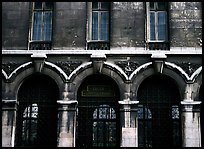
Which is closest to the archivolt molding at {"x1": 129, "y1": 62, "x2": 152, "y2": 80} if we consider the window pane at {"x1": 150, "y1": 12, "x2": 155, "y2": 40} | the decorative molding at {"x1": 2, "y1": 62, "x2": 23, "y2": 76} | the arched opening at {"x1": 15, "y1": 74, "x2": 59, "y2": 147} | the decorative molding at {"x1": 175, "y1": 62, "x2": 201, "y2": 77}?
the decorative molding at {"x1": 175, "y1": 62, "x2": 201, "y2": 77}

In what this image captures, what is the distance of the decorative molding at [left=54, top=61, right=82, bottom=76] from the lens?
64.3 feet

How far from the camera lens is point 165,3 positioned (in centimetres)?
2077

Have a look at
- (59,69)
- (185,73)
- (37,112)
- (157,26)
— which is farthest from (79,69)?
(185,73)

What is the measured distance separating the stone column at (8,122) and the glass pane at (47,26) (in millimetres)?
3479

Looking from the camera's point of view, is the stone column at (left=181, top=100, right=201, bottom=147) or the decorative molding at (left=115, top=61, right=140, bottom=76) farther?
the decorative molding at (left=115, top=61, right=140, bottom=76)

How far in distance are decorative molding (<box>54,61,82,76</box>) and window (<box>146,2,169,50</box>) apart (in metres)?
3.46

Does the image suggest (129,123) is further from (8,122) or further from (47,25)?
(47,25)

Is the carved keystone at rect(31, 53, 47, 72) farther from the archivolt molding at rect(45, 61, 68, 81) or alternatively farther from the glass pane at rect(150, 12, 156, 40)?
the glass pane at rect(150, 12, 156, 40)

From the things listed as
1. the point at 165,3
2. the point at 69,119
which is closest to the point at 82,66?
the point at 69,119

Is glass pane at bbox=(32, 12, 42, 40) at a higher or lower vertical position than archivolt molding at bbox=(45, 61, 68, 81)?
higher

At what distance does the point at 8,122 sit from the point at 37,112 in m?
1.44

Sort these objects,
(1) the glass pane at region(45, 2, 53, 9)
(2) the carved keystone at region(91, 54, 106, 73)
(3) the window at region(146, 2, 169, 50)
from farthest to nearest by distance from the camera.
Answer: (1) the glass pane at region(45, 2, 53, 9) → (3) the window at region(146, 2, 169, 50) → (2) the carved keystone at region(91, 54, 106, 73)

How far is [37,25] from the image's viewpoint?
67.7ft

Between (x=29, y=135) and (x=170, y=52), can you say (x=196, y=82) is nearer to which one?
(x=170, y=52)
